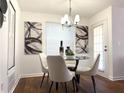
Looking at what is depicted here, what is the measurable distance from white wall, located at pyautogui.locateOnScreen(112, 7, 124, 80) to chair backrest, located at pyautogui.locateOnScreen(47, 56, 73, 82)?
2084 mm

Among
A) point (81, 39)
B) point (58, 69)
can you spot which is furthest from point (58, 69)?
point (81, 39)

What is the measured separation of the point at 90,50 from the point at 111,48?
53.8 inches

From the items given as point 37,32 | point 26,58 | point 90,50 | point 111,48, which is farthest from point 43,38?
point 111,48

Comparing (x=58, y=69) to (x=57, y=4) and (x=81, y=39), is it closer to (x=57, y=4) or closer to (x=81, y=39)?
(x=57, y=4)

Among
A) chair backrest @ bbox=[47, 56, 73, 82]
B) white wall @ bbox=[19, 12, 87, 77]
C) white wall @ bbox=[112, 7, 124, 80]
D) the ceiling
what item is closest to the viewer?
chair backrest @ bbox=[47, 56, 73, 82]

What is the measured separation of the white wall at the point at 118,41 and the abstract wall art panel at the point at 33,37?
2496mm

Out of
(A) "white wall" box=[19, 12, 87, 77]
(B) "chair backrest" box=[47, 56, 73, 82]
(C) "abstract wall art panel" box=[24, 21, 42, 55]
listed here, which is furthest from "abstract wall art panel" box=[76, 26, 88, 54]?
(B) "chair backrest" box=[47, 56, 73, 82]

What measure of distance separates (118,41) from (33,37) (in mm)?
2838

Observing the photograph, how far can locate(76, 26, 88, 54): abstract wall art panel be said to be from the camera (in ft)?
16.8

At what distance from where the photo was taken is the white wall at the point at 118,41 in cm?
397

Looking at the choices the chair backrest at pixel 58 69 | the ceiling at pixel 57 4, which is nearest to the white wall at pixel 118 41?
the ceiling at pixel 57 4

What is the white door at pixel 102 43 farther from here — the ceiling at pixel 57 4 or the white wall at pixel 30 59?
the white wall at pixel 30 59

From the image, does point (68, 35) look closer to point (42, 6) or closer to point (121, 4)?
point (42, 6)

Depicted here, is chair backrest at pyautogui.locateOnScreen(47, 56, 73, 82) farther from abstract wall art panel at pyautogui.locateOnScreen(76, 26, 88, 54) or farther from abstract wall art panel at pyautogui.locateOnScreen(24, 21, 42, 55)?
abstract wall art panel at pyautogui.locateOnScreen(76, 26, 88, 54)
